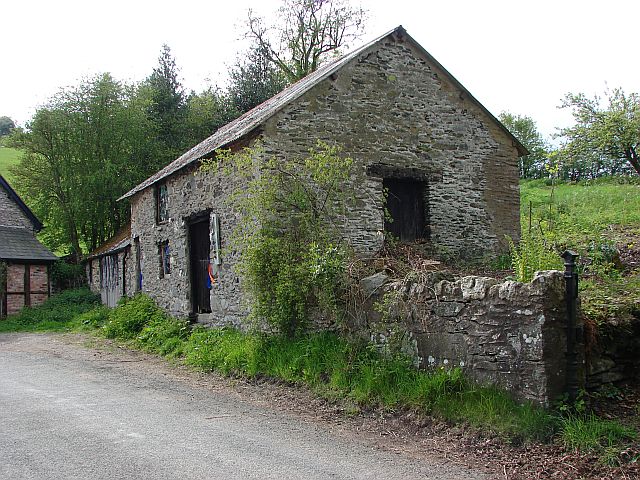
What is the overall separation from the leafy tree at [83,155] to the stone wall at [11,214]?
207 cm

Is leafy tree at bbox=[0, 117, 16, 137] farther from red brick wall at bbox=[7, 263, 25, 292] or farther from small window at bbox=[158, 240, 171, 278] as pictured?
small window at bbox=[158, 240, 171, 278]

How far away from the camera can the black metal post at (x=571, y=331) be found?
18.4 feet

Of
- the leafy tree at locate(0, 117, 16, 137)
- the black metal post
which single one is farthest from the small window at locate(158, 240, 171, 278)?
the leafy tree at locate(0, 117, 16, 137)

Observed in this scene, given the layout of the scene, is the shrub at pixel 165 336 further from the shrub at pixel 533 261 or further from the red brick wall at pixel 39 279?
the red brick wall at pixel 39 279

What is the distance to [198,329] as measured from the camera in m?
13.0

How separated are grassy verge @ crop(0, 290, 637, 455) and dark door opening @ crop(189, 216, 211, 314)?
67 centimetres

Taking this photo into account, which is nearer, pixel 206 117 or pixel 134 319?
pixel 134 319

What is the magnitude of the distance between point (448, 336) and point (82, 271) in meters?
24.7

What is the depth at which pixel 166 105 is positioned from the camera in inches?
1262

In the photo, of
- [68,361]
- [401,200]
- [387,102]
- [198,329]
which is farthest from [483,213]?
[68,361]

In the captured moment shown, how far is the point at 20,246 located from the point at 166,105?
12218mm

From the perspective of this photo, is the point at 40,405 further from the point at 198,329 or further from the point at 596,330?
the point at 596,330

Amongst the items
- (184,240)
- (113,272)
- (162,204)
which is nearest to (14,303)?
(113,272)

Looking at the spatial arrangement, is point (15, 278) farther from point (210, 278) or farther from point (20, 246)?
point (210, 278)
